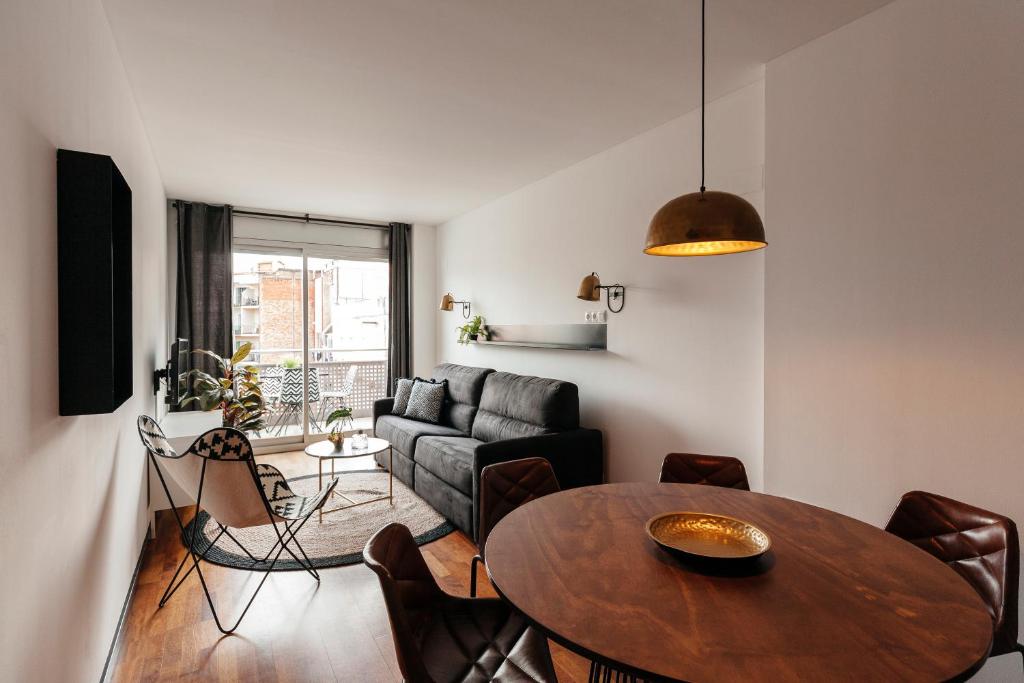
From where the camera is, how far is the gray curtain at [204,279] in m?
5.64

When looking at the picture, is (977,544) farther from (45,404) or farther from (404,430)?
(404,430)

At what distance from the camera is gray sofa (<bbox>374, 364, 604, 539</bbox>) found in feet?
11.7

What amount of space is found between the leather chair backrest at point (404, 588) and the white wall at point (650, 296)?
2.03 m

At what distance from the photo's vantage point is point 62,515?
1590 mm

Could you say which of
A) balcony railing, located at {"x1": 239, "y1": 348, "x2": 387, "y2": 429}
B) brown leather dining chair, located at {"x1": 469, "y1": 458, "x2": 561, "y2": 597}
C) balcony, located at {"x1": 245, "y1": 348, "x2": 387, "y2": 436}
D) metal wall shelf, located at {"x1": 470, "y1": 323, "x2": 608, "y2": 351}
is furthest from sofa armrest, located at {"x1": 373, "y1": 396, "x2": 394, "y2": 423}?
brown leather dining chair, located at {"x1": 469, "y1": 458, "x2": 561, "y2": 597}

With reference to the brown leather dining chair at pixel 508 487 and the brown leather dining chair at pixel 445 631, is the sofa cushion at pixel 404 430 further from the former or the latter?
the brown leather dining chair at pixel 445 631

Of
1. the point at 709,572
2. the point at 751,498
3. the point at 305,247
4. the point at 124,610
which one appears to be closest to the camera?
the point at 709,572

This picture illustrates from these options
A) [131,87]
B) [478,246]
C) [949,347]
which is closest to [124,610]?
[131,87]

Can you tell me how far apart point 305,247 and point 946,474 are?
615 cm

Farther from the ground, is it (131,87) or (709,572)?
(131,87)

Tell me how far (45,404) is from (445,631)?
4.17 ft

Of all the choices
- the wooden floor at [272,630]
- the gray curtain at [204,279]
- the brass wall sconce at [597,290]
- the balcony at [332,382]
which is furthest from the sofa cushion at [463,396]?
the gray curtain at [204,279]

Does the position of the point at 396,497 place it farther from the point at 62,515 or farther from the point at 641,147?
the point at 641,147

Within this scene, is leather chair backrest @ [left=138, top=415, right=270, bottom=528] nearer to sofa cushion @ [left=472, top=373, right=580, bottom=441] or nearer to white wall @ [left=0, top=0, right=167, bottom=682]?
white wall @ [left=0, top=0, right=167, bottom=682]
